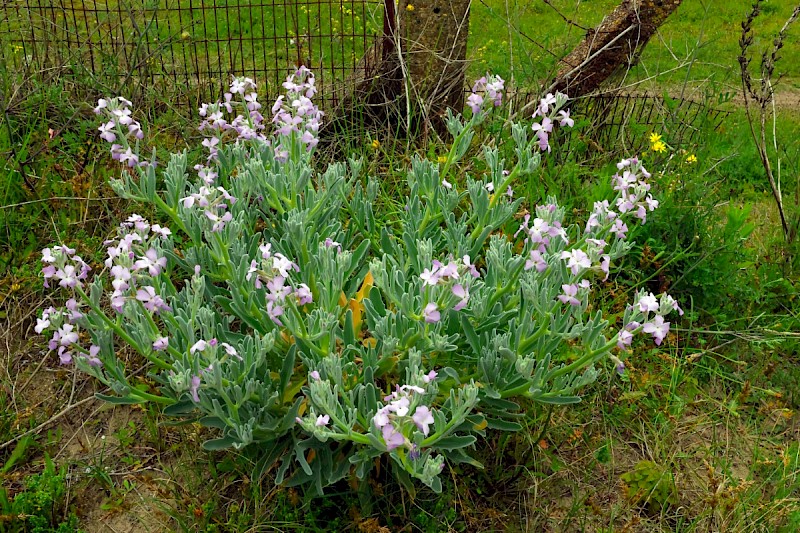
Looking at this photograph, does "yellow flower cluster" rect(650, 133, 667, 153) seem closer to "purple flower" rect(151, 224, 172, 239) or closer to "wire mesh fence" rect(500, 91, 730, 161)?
"wire mesh fence" rect(500, 91, 730, 161)

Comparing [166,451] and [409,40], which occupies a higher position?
[409,40]

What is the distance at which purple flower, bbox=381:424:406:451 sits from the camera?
1664 millimetres

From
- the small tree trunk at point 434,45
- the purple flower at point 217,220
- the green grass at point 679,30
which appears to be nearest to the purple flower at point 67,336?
the purple flower at point 217,220

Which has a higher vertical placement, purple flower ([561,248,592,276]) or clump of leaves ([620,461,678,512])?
purple flower ([561,248,592,276])

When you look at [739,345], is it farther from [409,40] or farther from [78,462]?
[78,462]

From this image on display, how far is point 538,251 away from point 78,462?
180 centimetres

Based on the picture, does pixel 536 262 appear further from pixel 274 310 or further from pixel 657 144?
pixel 657 144

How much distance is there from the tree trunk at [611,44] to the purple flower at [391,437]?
315 cm

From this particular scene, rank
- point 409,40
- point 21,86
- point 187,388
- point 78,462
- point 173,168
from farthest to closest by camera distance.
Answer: point 409,40 < point 21,86 < point 78,462 < point 173,168 < point 187,388

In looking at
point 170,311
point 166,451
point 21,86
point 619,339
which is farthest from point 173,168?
point 21,86

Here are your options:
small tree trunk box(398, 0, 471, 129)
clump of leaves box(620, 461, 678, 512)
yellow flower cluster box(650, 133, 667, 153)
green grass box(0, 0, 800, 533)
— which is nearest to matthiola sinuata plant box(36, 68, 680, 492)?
green grass box(0, 0, 800, 533)

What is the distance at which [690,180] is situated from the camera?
3613 mm

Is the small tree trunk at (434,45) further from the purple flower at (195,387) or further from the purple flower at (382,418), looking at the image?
the purple flower at (382,418)

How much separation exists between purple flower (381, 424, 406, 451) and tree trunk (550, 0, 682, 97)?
3149 millimetres
